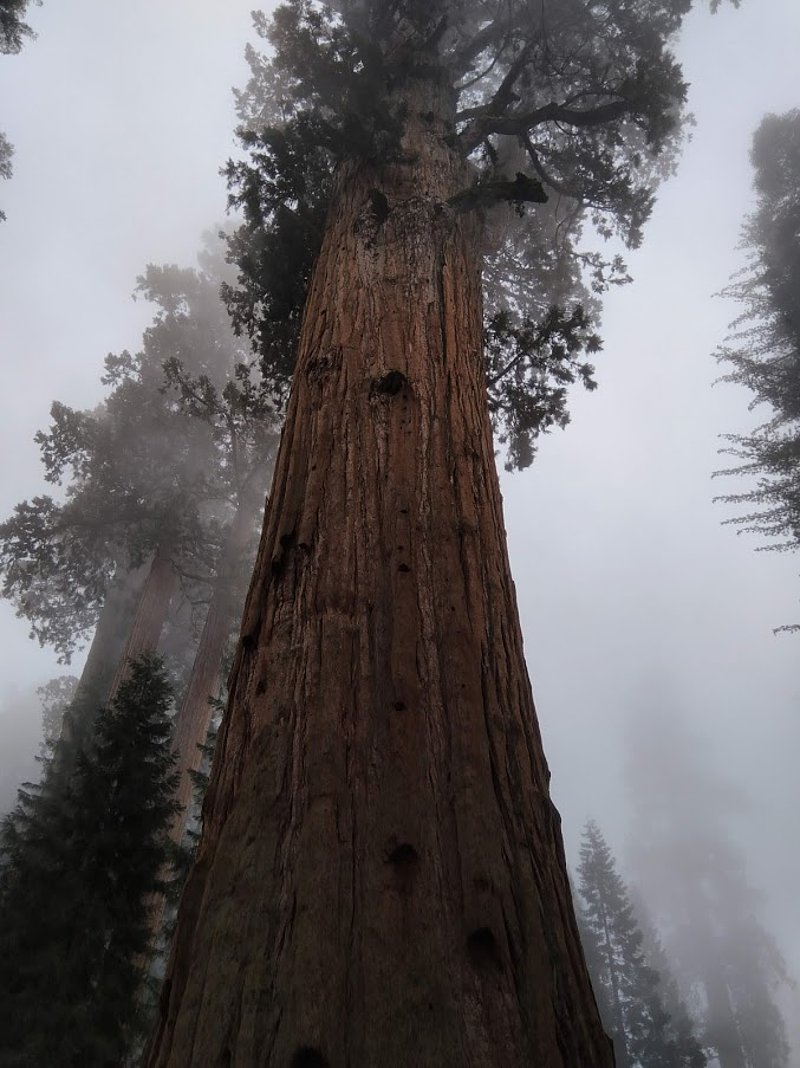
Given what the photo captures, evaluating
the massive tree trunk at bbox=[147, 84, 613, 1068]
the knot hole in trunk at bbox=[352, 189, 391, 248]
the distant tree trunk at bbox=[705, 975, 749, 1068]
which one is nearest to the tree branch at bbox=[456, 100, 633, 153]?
the knot hole in trunk at bbox=[352, 189, 391, 248]

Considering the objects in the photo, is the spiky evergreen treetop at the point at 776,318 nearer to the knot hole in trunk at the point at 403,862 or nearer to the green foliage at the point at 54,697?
the knot hole in trunk at the point at 403,862

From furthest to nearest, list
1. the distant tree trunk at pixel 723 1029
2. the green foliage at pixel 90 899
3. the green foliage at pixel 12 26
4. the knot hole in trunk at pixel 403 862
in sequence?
the distant tree trunk at pixel 723 1029 → the green foliage at pixel 12 26 → the green foliage at pixel 90 899 → the knot hole in trunk at pixel 403 862

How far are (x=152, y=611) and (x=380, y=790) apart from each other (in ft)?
43.1

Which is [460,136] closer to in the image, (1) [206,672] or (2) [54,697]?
(1) [206,672]

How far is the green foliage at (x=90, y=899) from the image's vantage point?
15.9 feet

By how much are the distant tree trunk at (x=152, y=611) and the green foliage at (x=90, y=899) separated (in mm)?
6393

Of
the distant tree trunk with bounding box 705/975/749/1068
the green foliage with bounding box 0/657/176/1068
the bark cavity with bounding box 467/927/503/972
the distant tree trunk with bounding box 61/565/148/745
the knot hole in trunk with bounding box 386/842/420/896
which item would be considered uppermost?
the distant tree trunk with bounding box 61/565/148/745

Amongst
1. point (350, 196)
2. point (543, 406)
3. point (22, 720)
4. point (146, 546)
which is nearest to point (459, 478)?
point (350, 196)

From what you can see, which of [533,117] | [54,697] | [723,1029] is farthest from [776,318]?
[723,1029]

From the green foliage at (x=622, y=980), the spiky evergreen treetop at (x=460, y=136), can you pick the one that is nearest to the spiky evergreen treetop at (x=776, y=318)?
the spiky evergreen treetop at (x=460, y=136)

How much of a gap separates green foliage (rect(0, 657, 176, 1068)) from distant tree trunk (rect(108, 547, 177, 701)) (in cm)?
639

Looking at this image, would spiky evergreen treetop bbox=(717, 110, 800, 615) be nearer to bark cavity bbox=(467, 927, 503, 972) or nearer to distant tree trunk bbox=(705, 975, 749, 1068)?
bark cavity bbox=(467, 927, 503, 972)

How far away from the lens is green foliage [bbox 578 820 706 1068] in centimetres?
3294

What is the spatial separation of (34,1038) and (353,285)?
17.7 feet
